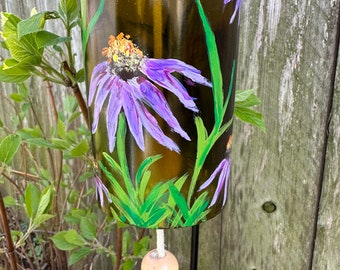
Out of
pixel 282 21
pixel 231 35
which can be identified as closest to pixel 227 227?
pixel 282 21

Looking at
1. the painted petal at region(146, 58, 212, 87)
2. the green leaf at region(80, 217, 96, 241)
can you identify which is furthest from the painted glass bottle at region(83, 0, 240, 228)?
the green leaf at region(80, 217, 96, 241)

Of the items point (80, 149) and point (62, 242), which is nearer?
point (80, 149)

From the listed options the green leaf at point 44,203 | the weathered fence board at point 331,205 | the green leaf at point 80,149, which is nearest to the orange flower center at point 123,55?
the green leaf at point 80,149

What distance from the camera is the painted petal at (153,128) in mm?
Result: 687

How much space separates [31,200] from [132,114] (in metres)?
0.35

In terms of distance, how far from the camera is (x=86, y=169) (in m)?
1.37

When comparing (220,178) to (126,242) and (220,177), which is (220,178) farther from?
(126,242)

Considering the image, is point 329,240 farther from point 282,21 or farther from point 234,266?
point 282,21

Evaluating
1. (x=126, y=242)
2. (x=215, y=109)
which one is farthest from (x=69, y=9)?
(x=126, y=242)

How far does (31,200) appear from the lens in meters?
0.90

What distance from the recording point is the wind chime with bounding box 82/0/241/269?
66 centimetres

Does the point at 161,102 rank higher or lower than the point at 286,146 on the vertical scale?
higher

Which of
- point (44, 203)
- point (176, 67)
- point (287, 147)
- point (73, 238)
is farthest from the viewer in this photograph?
point (287, 147)

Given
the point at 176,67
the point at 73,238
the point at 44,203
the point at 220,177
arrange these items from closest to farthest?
the point at 176,67 → the point at 220,177 → the point at 44,203 → the point at 73,238
